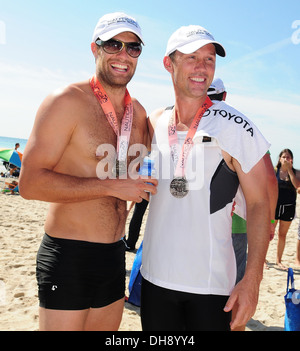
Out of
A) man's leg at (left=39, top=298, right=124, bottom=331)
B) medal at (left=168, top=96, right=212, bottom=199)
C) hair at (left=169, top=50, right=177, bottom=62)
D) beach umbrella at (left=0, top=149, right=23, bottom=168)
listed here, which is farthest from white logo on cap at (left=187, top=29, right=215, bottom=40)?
beach umbrella at (left=0, top=149, right=23, bottom=168)

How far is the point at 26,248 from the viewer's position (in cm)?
714

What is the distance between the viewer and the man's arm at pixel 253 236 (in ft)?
6.51

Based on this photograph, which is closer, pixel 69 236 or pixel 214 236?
pixel 214 236

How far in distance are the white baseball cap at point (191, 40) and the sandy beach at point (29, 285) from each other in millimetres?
3300

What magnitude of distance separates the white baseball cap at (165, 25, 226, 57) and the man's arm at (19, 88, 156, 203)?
955 millimetres

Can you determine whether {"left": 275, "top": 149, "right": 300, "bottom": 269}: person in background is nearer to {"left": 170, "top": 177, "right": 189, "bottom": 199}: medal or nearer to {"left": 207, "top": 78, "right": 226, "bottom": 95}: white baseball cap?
{"left": 207, "top": 78, "right": 226, "bottom": 95}: white baseball cap

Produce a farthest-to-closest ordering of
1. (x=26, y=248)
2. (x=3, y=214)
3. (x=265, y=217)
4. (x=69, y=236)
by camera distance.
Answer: (x=3, y=214)
(x=26, y=248)
(x=69, y=236)
(x=265, y=217)

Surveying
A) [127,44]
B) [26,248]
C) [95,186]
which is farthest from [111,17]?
[26,248]

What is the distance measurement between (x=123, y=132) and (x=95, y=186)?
1.85 feet

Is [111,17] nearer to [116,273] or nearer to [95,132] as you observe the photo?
[95,132]

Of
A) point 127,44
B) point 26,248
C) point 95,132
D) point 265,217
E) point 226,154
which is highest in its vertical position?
point 127,44

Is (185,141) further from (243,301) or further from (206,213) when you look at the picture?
(243,301)

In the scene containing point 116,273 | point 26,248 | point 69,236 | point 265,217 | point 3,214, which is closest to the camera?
point 265,217

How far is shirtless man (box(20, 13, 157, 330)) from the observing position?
2.23 m
